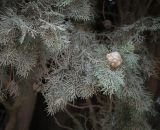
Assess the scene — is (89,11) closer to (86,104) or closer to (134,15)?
(134,15)

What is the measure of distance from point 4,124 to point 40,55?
60 cm

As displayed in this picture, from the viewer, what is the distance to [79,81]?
1155mm

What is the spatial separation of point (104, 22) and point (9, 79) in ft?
1.82

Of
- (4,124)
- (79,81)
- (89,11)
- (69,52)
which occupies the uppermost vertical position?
(89,11)

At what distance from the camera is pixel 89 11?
1.23m

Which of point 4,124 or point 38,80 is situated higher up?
point 38,80

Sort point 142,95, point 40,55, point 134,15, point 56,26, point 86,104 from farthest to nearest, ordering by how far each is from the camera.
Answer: point 86,104 < point 134,15 < point 142,95 < point 40,55 < point 56,26

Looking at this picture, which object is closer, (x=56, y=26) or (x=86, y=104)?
(x=56, y=26)

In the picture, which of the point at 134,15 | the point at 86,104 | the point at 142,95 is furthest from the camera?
the point at 86,104

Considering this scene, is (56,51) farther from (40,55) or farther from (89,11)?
(89,11)

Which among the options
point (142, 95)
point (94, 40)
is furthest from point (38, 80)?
point (142, 95)

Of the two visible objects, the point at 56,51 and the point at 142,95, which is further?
the point at 142,95

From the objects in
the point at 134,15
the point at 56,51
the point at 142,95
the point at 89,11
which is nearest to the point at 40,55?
the point at 56,51

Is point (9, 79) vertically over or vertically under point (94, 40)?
under
